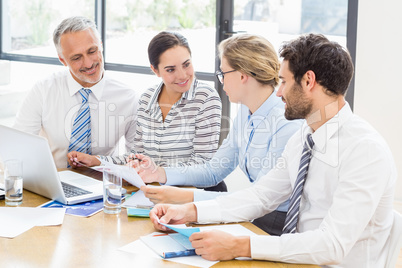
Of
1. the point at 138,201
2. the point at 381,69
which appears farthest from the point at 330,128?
the point at 381,69

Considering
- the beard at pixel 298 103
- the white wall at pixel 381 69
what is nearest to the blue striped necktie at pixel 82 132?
the beard at pixel 298 103

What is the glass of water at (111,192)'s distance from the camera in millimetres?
1868

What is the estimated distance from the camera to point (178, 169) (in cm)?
229

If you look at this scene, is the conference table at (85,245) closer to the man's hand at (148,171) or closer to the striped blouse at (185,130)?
the man's hand at (148,171)

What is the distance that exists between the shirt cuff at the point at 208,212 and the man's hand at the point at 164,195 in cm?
18

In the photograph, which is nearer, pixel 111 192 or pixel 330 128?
pixel 330 128

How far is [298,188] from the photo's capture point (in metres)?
1.75

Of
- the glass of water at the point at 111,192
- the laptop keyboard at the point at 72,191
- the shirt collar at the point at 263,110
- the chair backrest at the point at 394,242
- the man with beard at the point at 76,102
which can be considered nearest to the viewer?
the chair backrest at the point at 394,242

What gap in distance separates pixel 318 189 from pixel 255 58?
2.31ft

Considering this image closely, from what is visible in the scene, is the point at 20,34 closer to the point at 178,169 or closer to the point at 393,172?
the point at 178,169

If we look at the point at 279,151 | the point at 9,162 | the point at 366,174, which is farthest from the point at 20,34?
the point at 366,174

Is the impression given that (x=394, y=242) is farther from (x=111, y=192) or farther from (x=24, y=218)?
(x=24, y=218)

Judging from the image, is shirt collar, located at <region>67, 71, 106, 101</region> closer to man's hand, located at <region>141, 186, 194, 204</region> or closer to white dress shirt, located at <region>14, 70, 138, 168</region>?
white dress shirt, located at <region>14, 70, 138, 168</region>

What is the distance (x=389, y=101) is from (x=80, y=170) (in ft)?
6.56
